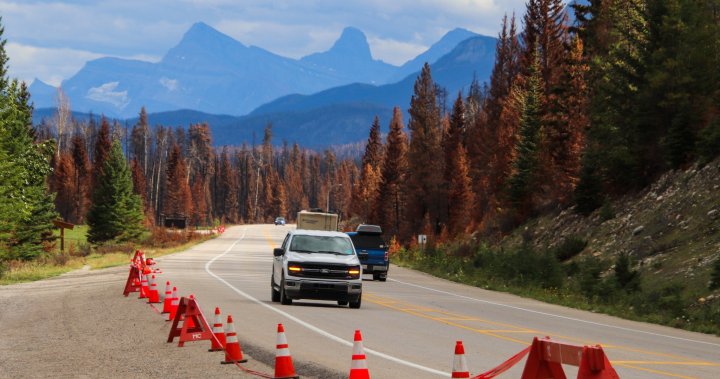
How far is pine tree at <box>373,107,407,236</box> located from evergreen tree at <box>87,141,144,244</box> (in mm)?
32955

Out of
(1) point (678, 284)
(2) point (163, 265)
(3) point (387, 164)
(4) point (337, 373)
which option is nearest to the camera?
(4) point (337, 373)

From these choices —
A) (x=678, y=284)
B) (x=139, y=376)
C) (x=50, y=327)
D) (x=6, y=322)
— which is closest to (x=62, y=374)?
(x=139, y=376)

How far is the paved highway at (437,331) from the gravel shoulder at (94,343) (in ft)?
4.62

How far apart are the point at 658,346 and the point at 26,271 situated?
35087 mm

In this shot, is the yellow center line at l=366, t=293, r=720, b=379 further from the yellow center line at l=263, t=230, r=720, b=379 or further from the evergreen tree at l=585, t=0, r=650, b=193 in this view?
the evergreen tree at l=585, t=0, r=650, b=193

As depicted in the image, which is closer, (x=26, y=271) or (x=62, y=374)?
(x=62, y=374)

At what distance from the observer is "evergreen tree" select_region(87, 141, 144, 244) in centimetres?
8362

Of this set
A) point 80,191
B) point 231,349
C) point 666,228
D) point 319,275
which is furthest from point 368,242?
point 80,191

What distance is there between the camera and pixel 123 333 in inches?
715

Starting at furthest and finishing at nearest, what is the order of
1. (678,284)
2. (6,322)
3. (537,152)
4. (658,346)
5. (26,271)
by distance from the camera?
(537,152) → (26,271) → (678,284) → (6,322) → (658,346)

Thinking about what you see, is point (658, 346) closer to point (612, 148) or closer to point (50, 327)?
point (50, 327)

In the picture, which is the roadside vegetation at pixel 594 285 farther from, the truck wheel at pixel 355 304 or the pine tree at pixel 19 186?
the pine tree at pixel 19 186

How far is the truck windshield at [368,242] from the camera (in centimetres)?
3981

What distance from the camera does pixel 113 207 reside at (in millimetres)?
84125
